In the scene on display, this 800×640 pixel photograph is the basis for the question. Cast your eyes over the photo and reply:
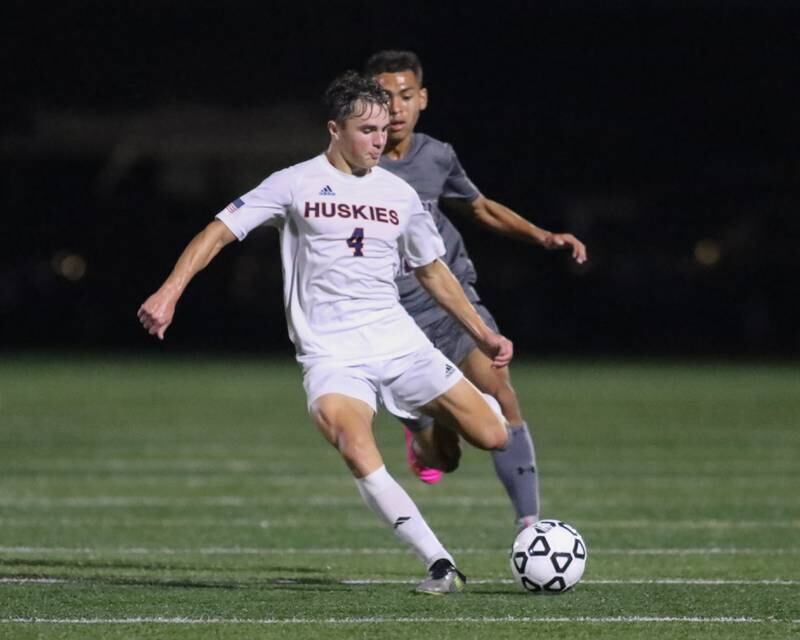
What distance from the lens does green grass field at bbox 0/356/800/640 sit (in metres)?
7.03

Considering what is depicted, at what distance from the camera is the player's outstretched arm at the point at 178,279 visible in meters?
7.14

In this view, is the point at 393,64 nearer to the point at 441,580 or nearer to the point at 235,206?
the point at 235,206

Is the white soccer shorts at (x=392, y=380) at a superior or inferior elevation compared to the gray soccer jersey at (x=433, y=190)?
inferior

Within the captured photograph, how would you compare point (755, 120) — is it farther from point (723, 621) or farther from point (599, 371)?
point (723, 621)

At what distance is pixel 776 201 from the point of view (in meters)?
43.6

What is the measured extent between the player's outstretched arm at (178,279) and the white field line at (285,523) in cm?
369

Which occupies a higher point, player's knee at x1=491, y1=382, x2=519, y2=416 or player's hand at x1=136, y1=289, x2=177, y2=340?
player's hand at x1=136, y1=289, x2=177, y2=340

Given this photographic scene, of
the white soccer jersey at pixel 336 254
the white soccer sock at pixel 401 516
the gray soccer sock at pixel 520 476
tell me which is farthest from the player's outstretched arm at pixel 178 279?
the gray soccer sock at pixel 520 476

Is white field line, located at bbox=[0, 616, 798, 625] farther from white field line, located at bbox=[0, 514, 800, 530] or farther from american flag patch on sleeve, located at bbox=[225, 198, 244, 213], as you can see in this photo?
white field line, located at bbox=[0, 514, 800, 530]

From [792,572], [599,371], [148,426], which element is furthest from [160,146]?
[792,572]

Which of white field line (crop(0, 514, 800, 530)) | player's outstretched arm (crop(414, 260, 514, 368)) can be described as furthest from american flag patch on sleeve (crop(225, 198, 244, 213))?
white field line (crop(0, 514, 800, 530))

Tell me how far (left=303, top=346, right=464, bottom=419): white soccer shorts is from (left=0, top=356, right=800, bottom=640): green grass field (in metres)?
0.86

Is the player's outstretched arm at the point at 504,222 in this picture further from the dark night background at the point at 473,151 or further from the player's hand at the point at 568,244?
the dark night background at the point at 473,151

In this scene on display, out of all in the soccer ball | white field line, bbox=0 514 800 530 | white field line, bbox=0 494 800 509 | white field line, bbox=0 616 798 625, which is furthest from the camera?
white field line, bbox=0 494 800 509
